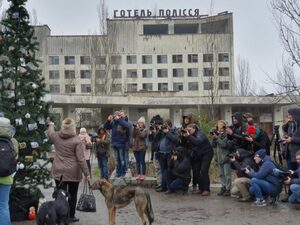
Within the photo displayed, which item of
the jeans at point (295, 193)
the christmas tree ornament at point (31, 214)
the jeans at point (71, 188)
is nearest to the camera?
the jeans at point (71, 188)

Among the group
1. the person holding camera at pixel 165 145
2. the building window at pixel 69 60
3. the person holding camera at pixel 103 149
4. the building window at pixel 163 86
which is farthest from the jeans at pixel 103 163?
the building window at pixel 69 60

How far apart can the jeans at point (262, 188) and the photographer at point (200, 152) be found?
1721 mm

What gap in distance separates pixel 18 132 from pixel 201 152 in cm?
502

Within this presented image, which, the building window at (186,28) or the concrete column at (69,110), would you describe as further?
the building window at (186,28)

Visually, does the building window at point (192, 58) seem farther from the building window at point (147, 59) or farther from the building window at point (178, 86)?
the building window at point (147, 59)

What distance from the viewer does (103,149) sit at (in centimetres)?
1517

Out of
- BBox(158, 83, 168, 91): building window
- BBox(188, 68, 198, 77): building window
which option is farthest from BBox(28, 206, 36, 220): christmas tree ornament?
BBox(188, 68, 198, 77): building window

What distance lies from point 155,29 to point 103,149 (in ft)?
212

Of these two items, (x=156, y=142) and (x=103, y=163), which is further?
(x=103, y=163)

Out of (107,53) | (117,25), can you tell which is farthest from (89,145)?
(117,25)

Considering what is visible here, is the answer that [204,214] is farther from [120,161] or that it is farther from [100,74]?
[100,74]

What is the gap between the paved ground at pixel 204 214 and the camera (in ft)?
30.0

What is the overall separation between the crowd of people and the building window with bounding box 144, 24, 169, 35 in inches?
2503

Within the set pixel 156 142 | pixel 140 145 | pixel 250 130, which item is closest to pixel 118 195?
pixel 250 130
